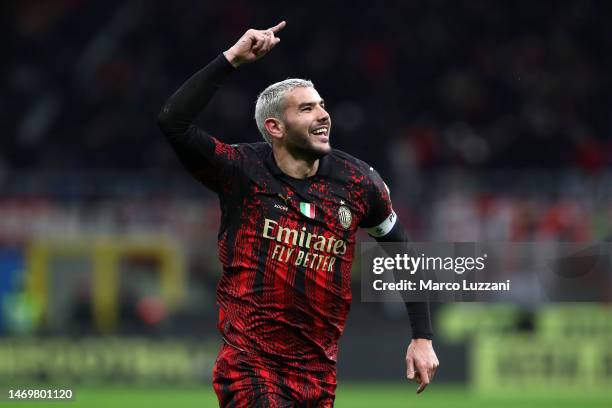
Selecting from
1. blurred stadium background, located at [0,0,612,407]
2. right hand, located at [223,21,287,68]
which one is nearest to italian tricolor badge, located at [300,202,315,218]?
right hand, located at [223,21,287,68]

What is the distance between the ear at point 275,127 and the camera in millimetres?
5258

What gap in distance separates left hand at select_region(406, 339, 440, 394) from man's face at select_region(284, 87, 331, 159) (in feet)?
3.07

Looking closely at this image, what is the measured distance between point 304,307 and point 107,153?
40.2ft

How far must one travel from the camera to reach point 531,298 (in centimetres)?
1364

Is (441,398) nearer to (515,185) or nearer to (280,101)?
(515,185)

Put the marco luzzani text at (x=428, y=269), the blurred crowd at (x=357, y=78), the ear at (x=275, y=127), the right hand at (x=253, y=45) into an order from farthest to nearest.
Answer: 1. the blurred crowd at (x=357, y=78)
2. the marco luzzani text at (x=428, y=269)
3. the ear at (x=275, y=127)
4. the right hand at (x=253, y=45)

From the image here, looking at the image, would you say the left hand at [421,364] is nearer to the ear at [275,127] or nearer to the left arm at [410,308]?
the left arm at [410,308]

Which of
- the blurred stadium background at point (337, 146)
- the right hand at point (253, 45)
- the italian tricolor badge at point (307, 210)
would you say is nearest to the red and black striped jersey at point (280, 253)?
the italian tricolor badge at point (307, 210)

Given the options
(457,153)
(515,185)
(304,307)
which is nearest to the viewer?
(304,307)

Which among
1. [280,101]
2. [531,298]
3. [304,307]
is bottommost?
[304,307]

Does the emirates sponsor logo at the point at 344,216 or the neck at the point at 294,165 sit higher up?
the neck at the point at 294,165

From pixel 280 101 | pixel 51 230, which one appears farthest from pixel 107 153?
pixel 280 101

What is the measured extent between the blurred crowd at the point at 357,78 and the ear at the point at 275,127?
10870 millimetres

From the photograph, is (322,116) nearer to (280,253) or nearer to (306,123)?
(306,123)
